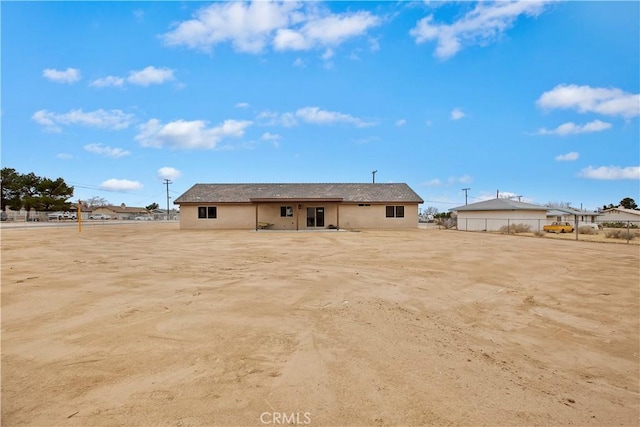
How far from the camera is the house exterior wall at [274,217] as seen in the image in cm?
2934

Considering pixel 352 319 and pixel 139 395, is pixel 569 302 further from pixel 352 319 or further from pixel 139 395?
pixel 139 395

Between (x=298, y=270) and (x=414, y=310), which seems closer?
(x=414, y=310)

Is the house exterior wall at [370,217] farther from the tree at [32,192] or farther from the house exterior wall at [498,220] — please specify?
the tree at [32,192]

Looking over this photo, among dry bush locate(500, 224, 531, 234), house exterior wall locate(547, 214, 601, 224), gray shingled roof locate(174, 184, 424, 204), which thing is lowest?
dry bush locate(500, 224, 531, 234)

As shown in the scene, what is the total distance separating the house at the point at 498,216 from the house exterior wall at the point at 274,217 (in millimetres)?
10206

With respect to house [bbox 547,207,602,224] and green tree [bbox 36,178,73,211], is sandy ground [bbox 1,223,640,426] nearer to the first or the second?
house [bbox 547,207,602,224]

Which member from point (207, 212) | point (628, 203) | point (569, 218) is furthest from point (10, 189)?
point (628, 203)

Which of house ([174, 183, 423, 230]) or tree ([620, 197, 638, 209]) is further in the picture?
tree ([620, 197, 638, 209])

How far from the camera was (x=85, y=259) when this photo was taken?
10828 mm

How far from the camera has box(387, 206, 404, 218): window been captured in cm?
3064

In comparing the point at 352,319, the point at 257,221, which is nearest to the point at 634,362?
the point at 352,319

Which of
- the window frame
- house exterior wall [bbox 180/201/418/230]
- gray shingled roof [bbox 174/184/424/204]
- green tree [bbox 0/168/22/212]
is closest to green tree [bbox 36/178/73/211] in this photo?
green tree [bbox 0/168/22/212]

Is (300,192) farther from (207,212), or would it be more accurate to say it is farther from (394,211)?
(394,211)

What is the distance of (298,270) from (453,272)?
13.9ft
